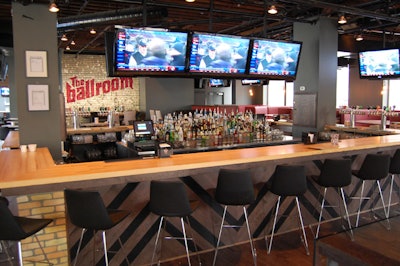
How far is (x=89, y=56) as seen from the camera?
14.8 m

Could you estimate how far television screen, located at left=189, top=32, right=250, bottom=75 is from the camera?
185 inches

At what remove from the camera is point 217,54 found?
4.86m

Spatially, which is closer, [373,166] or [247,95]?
[373,166]

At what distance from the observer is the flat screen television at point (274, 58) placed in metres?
5.18

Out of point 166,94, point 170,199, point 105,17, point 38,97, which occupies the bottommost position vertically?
point 170,199

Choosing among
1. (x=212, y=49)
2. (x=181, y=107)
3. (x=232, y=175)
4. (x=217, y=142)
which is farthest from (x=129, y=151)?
(x=181, y=107)

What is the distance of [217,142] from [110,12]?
10.6ft

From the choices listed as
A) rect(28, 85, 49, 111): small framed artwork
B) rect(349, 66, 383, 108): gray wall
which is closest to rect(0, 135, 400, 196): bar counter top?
rect(28, 85, 49, 111): small framed artwork

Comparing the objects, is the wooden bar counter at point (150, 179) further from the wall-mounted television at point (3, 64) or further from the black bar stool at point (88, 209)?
the wall-mounted television at point (3, 64)

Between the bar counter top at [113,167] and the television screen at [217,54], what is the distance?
1333 millimetres

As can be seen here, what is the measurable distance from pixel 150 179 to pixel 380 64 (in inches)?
223

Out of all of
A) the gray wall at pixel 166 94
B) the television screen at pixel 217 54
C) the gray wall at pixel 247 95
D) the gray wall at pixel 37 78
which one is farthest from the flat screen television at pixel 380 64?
the gray wall at pixel 247 95

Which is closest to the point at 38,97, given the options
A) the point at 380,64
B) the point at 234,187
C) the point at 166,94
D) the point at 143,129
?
the point at 143,129

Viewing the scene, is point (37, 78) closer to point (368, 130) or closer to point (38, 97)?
point (38, 97)
